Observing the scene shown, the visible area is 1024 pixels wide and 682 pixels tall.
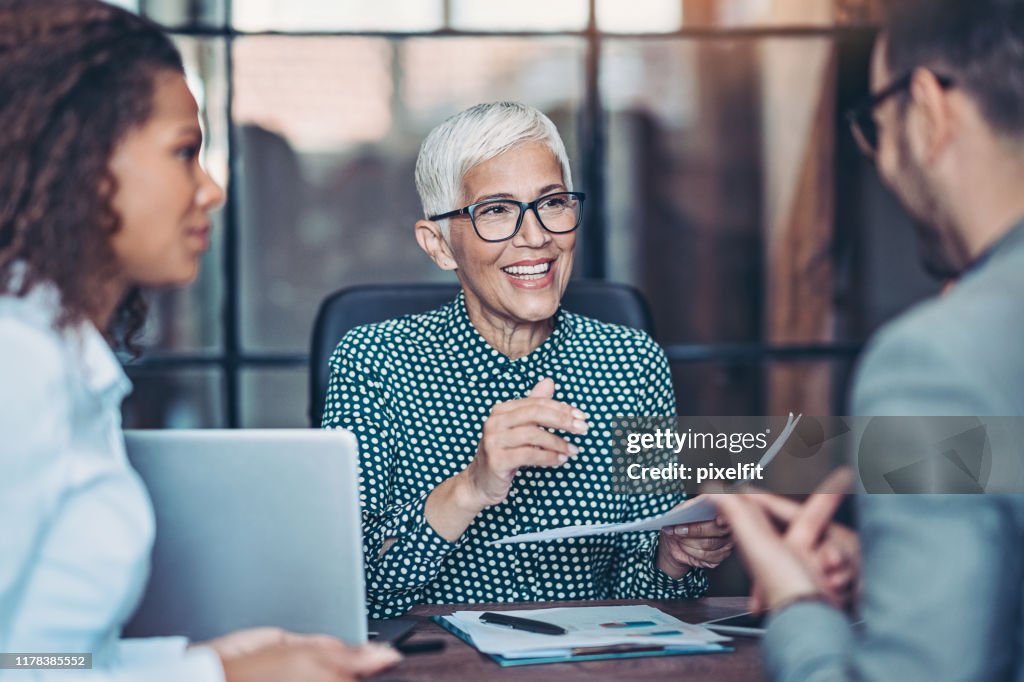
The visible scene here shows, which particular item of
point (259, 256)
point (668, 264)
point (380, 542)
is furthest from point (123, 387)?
point (668, 264)

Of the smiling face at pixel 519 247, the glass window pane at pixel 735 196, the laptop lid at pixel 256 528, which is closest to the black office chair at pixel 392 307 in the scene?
the smiling face at pixel 519 247

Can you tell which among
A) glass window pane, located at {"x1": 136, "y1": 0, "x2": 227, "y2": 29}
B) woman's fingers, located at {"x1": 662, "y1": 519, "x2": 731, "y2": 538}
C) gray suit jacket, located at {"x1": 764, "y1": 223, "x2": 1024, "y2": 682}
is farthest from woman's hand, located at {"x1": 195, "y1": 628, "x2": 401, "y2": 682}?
glass window pane, located at {"x1": 136, "y1": 0, "x2": 227, "y2": 29}

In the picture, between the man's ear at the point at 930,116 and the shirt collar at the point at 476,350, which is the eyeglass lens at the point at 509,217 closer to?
the shirt collar at the point at 476,350

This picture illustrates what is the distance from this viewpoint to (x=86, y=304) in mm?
973

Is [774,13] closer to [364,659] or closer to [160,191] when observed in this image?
[160,191]

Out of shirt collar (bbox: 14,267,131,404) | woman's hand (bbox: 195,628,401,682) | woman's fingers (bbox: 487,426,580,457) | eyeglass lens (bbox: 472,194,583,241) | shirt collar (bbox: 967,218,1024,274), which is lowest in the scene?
woman's hand (bbox: 195,628,401,682)

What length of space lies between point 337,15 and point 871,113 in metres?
2.29

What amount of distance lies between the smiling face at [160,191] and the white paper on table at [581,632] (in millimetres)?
537

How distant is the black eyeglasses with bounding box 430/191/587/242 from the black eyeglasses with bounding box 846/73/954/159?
0.77m

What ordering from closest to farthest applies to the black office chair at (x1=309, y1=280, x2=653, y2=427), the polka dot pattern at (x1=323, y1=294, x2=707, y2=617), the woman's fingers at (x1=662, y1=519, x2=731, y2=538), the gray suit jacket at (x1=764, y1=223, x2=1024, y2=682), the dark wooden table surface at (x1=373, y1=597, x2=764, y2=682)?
1. the gray suit jacket at (x1=764, y1=223, x2=1024, y2=682)
2. the dark wooden table surface at (x1=373, y1=597, x2=764, y2=682)
3. the woman's fingers at (x1=662, y1=519, x2=731, y2=538)
4. the polka dot pattern at (x1=323, y1=294, x2=707, y2=617)
5. the black office chair at (x1=309, y1=280, x2=653, y2=427)

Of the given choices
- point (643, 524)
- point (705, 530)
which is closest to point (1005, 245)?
point (643, 524)

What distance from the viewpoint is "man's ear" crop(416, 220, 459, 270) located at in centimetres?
184

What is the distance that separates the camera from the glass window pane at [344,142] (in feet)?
9.77

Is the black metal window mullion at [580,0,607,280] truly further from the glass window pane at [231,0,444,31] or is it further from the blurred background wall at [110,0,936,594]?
the glass window pane at [231,0,444,31]
